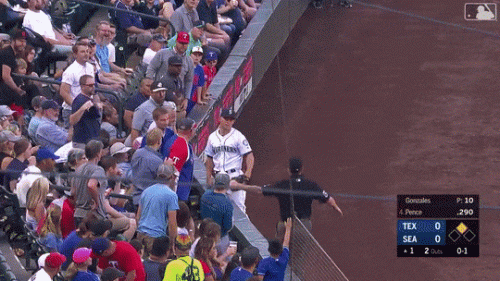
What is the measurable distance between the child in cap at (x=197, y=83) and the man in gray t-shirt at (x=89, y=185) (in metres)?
4.12

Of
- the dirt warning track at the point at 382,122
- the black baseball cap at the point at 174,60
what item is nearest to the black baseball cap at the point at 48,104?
the black baseball cap at the point at 174,60

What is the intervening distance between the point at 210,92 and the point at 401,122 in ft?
14.3

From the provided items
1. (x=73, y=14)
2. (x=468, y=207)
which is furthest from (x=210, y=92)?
(x=468, y=207)

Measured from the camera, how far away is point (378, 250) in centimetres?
1888

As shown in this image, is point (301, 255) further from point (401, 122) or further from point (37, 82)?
point (401, 122)

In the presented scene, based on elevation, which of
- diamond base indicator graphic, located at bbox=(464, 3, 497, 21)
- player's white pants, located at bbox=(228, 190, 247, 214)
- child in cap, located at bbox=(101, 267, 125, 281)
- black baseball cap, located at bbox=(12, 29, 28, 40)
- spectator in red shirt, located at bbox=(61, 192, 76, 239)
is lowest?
diamond base indicator graphic, located at bbox=(464, 3, 497, 21)

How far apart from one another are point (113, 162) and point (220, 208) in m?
1.23

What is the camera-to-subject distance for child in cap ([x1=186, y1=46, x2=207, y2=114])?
728 inches

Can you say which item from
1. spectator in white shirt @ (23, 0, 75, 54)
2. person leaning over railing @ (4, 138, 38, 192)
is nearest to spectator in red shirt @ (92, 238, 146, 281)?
person leaning over railing @ (4, 138, 38, 192)

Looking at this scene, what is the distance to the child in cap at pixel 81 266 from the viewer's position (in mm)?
13047

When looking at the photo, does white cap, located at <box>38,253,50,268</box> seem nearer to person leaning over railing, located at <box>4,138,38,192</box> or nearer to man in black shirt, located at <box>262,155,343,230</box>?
person leaning over railing, located at <box>4,138,38,192</box>

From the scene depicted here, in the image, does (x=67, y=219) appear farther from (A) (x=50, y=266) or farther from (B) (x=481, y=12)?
(B) (x=481, y=12)

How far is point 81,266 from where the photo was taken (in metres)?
13.1

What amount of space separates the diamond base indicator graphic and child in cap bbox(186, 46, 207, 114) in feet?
25.8
